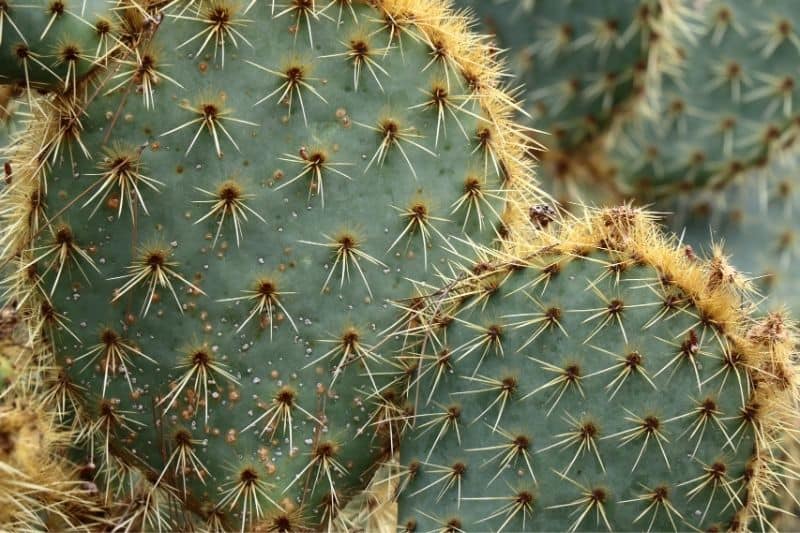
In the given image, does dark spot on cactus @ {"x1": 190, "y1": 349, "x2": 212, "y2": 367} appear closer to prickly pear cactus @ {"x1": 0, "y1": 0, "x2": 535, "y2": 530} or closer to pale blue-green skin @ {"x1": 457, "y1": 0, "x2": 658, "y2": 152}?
prickly pear cactus @ {"x1": 0, "y1": 0, "x2": 535, "y2": 530}

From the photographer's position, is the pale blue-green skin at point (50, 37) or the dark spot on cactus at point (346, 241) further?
the dark spot on cactus at point (346, 241)

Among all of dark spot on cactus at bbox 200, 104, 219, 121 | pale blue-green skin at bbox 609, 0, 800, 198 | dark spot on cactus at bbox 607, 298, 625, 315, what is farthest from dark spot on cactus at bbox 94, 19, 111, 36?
pale blue-green skin at bbox 609, 0, 800, 198

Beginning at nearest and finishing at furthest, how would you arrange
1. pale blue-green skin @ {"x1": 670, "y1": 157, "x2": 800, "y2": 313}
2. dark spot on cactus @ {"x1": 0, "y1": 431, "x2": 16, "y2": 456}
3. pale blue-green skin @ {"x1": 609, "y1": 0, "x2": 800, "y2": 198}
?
dark spot on cactus @ {"x1": 0, "y1": 431, "x2": 16, "y2": 456}
pale blue-green skin @ {"x1": 609, "y1": 0, "x2": 800, "y2": 198}
pale blue-green skin @ {"x1": 670, "y1": 157, "x2": 800, "y2": 313}

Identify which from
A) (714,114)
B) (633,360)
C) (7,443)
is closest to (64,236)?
(7,443)

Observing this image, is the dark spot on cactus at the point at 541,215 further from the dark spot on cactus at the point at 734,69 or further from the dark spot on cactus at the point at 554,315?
the dark spot on cactus at the point at 734,69

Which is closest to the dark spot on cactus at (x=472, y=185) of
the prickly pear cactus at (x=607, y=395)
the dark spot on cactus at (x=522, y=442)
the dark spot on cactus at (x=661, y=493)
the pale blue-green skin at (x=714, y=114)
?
the prickly pear cactus at (x=607, y=395)

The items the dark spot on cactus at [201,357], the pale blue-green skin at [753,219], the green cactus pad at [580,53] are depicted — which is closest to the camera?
the dark spot on cactus at [201,357]

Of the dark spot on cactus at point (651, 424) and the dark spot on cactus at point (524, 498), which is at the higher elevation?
the dark spot on cactus at point (651, 424)
